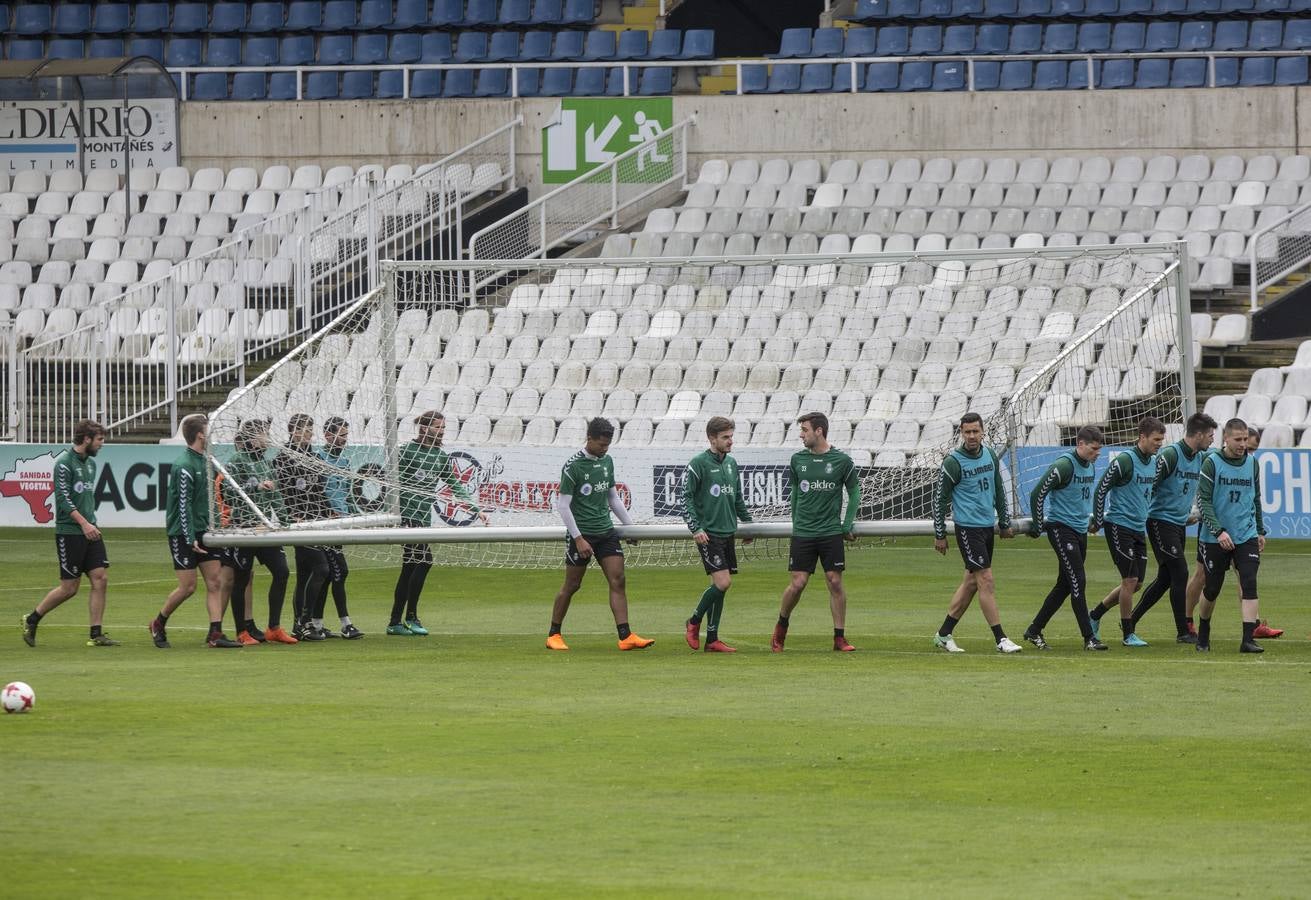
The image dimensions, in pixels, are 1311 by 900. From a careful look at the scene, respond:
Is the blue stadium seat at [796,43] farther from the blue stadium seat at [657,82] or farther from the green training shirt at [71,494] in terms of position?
the green training shirt at [71,494]

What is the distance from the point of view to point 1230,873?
7.39 m

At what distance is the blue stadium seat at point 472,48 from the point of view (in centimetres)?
3612

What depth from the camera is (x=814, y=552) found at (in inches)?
579

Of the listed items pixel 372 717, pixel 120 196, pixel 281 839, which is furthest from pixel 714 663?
pixel 120 196

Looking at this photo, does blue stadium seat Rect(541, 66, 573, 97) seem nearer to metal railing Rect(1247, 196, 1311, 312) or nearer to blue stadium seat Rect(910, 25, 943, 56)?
blue stadium seat Rect(910, 25, 943, 56)

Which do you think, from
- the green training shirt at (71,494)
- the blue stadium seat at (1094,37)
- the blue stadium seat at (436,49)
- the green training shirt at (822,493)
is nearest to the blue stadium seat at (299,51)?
the blue stadium seat at (436,49)

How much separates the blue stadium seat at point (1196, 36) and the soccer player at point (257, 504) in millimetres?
21993

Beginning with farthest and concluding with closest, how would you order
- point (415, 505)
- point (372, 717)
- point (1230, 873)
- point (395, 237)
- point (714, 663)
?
point (395, 237)
point (415, 505)
point (714, 663)
point (372, 717)
point (1230, 873)

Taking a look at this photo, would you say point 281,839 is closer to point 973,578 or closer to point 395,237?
point 973,578

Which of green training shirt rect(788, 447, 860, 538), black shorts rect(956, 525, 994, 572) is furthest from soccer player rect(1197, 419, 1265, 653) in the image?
green training shirt rect(788, 447, 860, 538)

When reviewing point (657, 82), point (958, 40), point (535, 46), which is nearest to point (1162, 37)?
point (958, 40)

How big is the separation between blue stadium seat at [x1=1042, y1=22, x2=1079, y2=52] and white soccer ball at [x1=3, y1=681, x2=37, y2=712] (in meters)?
25.9

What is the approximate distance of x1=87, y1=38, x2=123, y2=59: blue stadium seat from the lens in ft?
123

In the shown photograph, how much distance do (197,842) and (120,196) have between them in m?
28.5
